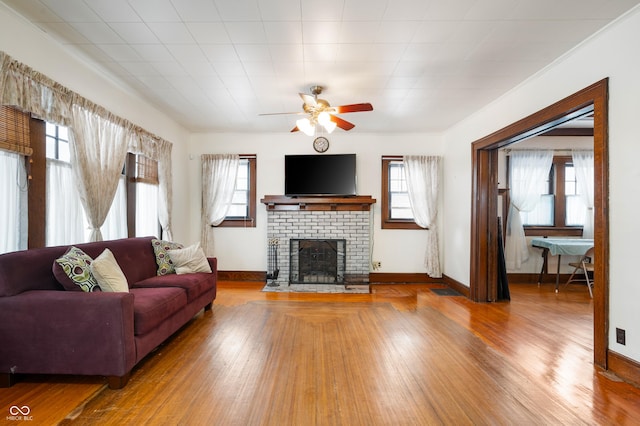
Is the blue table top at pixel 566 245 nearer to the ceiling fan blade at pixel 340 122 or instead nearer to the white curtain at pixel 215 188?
the ceiling fan blade at pixel 340 122

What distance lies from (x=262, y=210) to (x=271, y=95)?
94.4 inches

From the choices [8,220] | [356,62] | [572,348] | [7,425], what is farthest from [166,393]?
[572,348]

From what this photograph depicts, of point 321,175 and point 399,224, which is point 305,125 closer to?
point 321,175

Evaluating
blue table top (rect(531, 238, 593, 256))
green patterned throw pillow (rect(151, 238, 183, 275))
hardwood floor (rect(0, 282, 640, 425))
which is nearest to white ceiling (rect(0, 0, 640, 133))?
green patterned throw pillow (rect(151, 238, 183, 275))

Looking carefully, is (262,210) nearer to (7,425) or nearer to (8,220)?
(8,220)

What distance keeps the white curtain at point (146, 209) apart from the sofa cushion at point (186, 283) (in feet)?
3.98

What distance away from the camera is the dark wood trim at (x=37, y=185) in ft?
8.55

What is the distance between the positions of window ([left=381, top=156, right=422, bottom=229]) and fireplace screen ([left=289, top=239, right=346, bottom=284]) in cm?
102

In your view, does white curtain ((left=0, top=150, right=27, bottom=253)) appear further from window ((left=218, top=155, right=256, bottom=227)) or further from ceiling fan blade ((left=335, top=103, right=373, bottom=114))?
window ((left=218, top=155, right=256, bottom=227))

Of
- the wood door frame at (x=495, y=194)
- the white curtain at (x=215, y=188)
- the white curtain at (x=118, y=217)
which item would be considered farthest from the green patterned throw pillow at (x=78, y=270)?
the wood door frame at (x=495, y=194)

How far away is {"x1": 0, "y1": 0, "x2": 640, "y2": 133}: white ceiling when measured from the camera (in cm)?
227

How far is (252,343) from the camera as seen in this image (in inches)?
115

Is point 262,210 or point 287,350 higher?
point 262,210

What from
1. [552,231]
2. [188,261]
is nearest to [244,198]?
[188,261]
